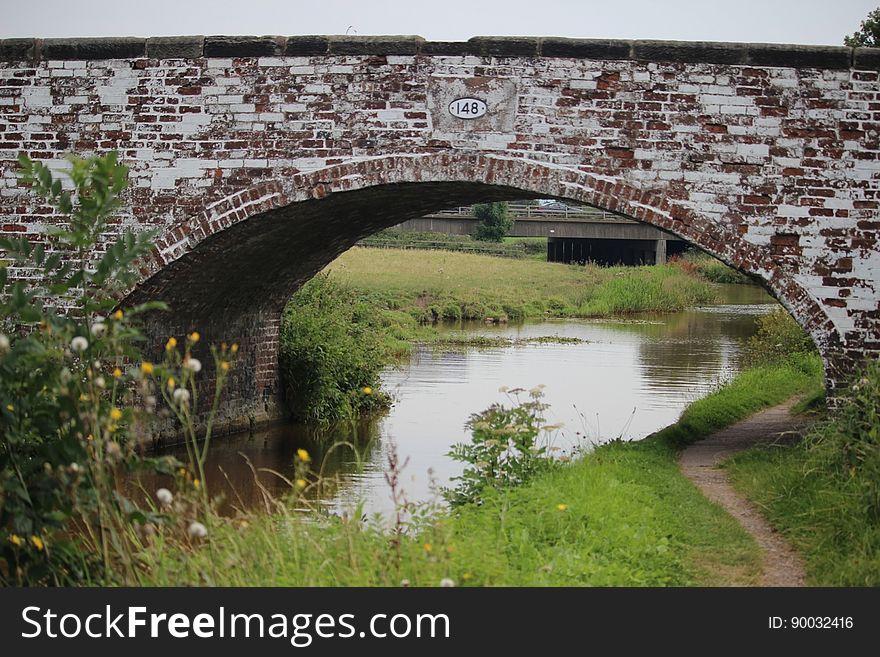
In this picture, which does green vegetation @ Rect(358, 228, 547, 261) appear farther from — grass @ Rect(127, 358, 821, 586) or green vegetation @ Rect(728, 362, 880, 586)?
grass @ Rect(127, 358, 821, 586)

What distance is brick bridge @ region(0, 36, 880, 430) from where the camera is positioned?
31.2ft

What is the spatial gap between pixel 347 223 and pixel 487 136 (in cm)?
291

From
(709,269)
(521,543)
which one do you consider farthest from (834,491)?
(709,269)

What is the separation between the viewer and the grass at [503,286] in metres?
27.8

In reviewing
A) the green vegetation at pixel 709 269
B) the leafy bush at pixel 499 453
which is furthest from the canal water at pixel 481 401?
the green vegetation at pixel 709 269

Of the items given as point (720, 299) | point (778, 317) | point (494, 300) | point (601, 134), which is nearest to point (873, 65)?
point (601, 134)

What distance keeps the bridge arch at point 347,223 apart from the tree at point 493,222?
29.0 metres

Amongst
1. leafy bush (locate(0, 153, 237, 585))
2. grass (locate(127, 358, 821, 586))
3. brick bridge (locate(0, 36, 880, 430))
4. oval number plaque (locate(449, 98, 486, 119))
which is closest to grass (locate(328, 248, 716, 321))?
brick bridge (locate(0, 36, 880, 430))

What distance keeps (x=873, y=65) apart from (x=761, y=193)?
1.26 metres

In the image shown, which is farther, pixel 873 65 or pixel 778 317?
pixel 778 317

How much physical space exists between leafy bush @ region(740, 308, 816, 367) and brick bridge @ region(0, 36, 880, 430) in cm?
712

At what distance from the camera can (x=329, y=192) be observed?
1010 centimetres

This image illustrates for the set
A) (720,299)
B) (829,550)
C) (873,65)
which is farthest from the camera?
(720,299)
